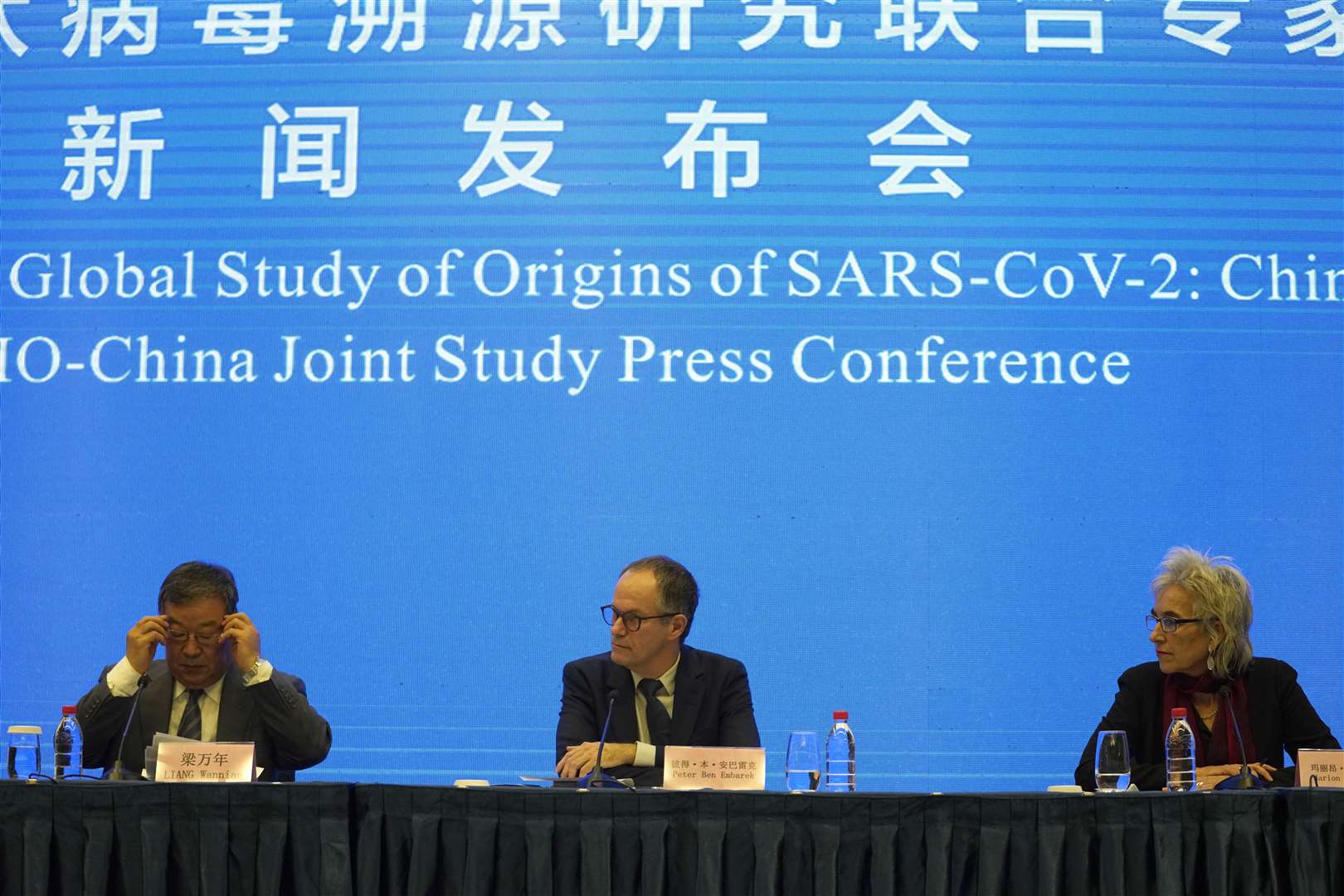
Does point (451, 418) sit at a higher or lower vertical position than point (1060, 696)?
higher

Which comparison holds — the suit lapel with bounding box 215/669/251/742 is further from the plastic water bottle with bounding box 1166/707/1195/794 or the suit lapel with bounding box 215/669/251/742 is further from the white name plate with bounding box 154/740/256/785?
the plastic water bottle with bounding box 1166/707/1195/794

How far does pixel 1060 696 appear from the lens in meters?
3.76

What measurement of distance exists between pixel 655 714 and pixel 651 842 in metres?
0.88

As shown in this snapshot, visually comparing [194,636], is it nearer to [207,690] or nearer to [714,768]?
[207,690]

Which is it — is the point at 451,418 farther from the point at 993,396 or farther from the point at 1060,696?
the point at 1060,696

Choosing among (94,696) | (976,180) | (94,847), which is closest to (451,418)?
(94,696)

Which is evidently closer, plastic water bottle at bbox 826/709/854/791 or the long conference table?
the long conference table

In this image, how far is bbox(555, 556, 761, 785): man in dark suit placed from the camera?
3.04m

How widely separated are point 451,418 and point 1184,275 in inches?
72.9

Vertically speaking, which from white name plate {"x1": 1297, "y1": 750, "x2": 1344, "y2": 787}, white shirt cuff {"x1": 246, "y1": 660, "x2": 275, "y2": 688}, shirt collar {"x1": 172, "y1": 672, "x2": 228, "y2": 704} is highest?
white shirt cuff {"x1": 246, "y1": 660, "x2": 275, "y2": 688}

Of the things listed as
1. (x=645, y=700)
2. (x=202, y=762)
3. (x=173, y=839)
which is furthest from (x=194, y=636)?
(x=645, y=700)

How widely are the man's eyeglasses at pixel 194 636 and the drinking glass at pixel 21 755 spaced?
0.30 m

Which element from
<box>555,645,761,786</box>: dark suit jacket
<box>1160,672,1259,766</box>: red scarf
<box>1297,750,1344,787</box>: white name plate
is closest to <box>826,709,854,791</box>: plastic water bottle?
<box>555,645,761,786</box>: dark suit jacket

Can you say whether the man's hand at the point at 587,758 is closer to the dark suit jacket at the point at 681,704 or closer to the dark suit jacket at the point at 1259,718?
the dark suit jacket at the point at 681,704
